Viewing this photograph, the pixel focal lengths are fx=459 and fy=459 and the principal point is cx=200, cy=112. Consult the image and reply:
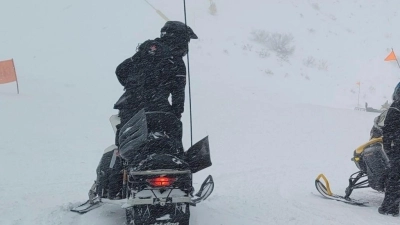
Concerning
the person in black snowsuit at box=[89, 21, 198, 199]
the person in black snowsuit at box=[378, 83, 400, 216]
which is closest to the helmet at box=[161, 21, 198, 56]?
the person in black snowsuit at box=[89, 21, 198, 199]

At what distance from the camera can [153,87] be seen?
14.5 feet

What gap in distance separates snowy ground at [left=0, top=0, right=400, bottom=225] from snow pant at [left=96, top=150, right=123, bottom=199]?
32cm

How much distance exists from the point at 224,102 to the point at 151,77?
36.6 feet

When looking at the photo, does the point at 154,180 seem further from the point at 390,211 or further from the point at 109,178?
the point at 390,211

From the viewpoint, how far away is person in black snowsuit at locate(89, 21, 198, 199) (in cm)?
432

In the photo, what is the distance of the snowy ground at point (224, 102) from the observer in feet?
18.9

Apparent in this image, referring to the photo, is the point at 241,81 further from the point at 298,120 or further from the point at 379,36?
the point at 379,36

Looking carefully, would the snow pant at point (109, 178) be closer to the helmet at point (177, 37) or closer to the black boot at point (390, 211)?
the helmet at point (177, 37)

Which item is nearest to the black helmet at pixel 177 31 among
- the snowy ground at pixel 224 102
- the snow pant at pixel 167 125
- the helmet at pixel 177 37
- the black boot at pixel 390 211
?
the helmet at pixel 177 37

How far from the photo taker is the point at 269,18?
118ft

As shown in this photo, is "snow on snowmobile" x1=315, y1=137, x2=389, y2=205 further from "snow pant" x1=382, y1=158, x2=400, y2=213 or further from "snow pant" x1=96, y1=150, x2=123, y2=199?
"snow pant" x1=96, y1=150, x2=123, y2=199

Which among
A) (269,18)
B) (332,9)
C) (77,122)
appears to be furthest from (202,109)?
(332,9)

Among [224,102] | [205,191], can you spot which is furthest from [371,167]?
[224,102]

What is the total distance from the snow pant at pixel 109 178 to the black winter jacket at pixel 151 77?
1.88 feet
